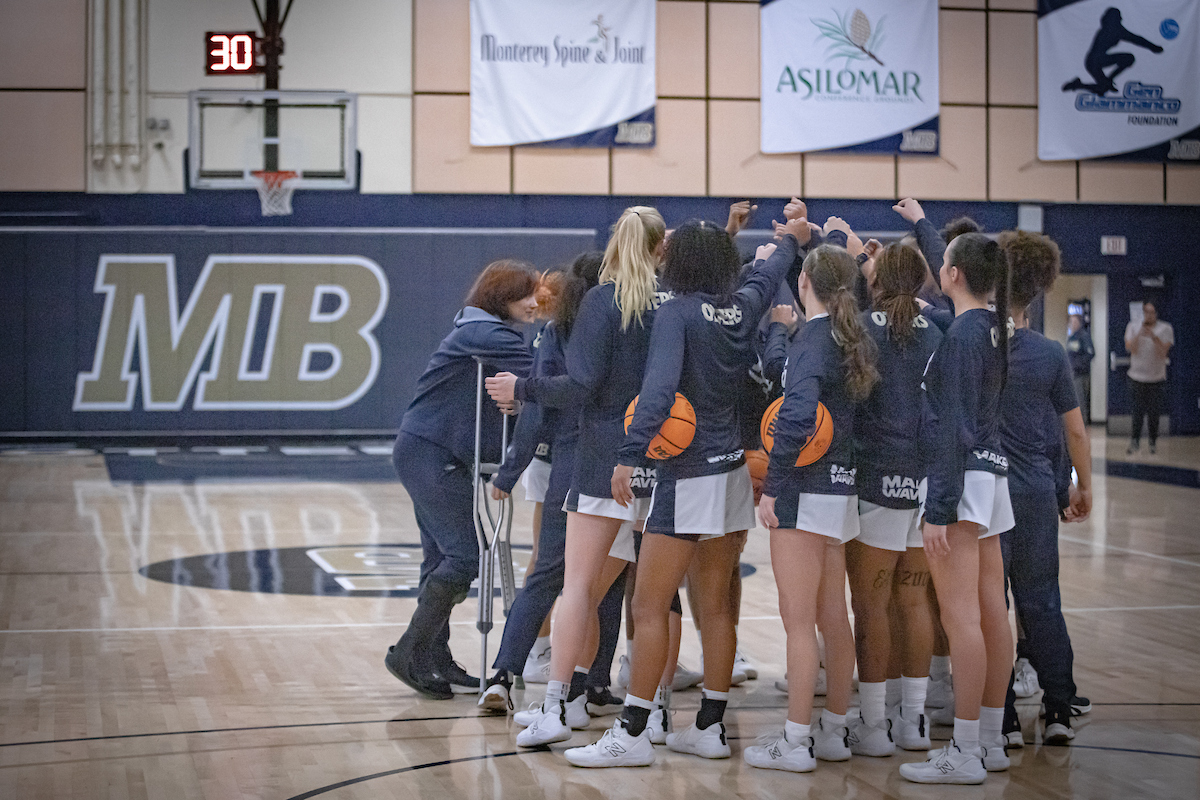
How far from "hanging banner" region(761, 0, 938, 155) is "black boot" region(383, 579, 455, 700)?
12.1m

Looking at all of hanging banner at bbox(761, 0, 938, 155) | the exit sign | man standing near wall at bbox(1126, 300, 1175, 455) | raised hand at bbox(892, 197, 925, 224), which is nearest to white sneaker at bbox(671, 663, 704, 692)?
raised hand at bbox(892, 197, 925, 224)

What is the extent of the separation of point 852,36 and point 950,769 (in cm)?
1357

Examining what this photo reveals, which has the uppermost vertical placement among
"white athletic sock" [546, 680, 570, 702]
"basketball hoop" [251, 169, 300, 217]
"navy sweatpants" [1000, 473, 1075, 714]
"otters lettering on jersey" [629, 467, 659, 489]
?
"basketball hoop" [251, 169, 300, 217]

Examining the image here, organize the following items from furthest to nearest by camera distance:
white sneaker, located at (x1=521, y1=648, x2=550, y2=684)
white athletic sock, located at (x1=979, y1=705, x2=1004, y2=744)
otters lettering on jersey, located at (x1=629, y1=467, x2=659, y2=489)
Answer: white sneaker, located at (x1=521, y1=648, x2=550, y2=684) → otters lettering on jersey, located at (x1=629, y1=467, x2=659, y2=489) → white athletic sock, located at (x1=979, y1=705, x2=1004, y2=744)

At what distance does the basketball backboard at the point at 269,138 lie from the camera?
14594 millimetres

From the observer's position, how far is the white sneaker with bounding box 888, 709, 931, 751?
3908mm

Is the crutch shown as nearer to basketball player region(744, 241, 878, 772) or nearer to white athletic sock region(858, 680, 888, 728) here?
basketball player region(744, 241, 878, 772)

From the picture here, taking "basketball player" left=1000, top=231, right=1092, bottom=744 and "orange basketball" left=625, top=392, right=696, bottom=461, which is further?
"basketball player" left=1000, top=231, right=1092, bottom=744

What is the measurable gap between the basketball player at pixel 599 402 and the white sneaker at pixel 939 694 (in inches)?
52.6

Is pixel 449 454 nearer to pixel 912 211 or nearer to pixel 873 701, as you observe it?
pixel 873 701

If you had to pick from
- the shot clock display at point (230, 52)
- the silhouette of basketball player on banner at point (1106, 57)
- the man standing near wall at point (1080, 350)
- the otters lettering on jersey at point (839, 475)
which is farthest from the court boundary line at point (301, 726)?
the silhouette of basketball player on banner at point (1106, 57)

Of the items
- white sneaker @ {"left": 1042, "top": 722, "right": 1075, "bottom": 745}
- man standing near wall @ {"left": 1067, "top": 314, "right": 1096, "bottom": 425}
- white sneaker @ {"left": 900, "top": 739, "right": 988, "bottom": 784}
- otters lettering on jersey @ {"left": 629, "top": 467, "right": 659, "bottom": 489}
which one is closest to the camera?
white sneaker @ {"left": 900, "top": 739, "right": 988, "bottom": 784}

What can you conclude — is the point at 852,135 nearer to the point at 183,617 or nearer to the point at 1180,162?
the point at 1180,162

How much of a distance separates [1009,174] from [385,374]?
27.8 ft
